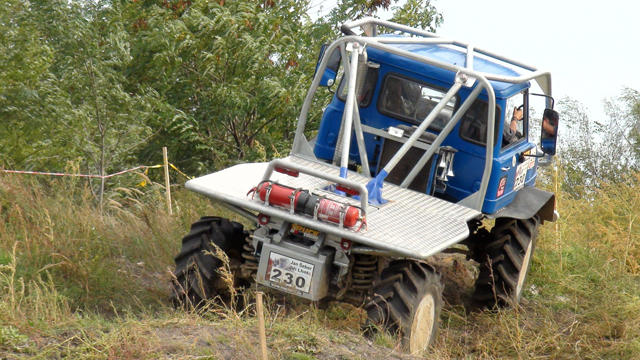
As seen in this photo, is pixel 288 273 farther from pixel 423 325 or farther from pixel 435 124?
pixel 435 124

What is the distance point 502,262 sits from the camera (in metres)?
7.29

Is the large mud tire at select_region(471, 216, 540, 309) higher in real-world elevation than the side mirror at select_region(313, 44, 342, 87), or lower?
lower

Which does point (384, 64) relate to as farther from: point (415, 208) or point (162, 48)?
point (162, 48)

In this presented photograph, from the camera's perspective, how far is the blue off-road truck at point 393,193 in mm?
5688

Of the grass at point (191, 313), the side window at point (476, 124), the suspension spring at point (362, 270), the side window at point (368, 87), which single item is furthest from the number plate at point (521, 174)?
the suspension spring at point (362, 270)

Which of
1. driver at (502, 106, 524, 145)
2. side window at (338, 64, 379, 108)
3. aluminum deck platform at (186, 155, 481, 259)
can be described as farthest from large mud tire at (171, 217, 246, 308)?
driver at (502, 106, 524, 145)

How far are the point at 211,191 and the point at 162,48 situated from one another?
6.30 m

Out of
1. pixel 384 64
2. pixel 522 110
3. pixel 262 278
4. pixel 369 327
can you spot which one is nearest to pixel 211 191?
pixel 262 278

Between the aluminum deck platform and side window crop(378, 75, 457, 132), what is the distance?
994 millimetres

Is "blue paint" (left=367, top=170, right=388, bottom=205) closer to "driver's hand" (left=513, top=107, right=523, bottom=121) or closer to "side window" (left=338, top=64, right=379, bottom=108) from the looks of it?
"side window" (left=338, top=64, right=379, bottom=108)

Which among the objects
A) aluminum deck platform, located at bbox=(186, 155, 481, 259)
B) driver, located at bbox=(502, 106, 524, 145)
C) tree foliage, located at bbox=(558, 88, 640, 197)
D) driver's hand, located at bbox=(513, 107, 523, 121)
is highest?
driver's hand, located at bbox=(513, 107, 523, 121)

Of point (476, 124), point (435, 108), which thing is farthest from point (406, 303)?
point (476, 124)

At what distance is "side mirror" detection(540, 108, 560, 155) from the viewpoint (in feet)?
23.9

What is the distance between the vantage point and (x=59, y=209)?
770 centimetres
